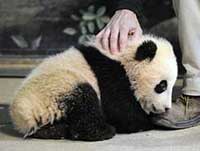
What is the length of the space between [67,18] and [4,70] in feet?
1.11

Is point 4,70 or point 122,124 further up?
point 122,124

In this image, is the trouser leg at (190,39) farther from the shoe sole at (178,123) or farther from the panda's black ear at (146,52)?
the panda's black ear at (146,52)

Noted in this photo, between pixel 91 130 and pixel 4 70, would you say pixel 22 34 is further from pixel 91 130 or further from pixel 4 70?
pixel 91 130

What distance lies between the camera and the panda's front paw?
1454 millimetres

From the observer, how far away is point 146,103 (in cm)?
149

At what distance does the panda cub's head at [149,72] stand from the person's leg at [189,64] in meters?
0.13

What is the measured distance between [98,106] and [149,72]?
0.16 metres

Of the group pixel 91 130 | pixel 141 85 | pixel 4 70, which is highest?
pixel 141 85

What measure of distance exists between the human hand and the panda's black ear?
5 centimetres

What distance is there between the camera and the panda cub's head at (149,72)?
4.83ft

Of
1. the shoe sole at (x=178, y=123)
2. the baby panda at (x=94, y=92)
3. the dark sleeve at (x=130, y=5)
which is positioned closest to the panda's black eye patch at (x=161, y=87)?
the baby panda at (x=94, y=92)

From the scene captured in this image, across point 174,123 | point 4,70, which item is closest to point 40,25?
point 4,70

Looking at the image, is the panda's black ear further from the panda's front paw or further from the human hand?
the panda's front paw

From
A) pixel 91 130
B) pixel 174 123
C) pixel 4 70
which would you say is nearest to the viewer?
pixel 91 130
